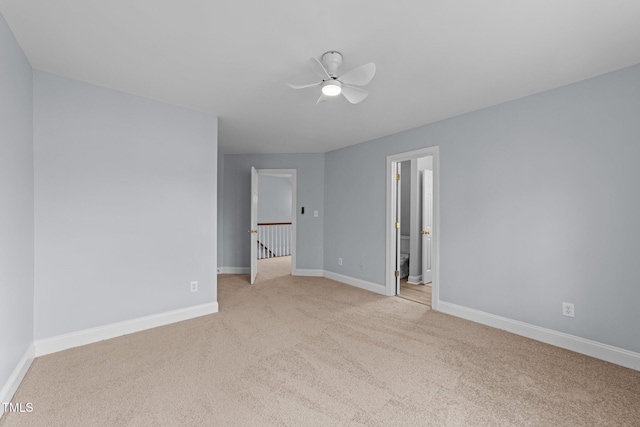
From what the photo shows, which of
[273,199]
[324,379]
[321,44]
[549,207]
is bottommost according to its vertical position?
[324,379]

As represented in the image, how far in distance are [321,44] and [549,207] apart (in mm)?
2639

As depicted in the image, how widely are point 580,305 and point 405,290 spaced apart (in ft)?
7.75

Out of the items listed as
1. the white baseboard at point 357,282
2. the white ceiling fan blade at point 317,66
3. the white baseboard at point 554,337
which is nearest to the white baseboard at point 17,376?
the white ceiling fan blade at point 317,66

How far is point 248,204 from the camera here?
600 cm

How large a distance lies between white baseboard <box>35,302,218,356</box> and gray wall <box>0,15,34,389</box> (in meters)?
0.20

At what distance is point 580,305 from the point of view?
262 cm

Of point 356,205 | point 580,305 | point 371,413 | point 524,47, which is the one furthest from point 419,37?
point 356,205

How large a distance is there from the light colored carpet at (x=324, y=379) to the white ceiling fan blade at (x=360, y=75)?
2.26 metres

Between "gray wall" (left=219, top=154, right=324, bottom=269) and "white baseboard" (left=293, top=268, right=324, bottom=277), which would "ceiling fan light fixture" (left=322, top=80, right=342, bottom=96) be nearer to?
"gray wall" (left=219, top=154, right=324, bottom=269)

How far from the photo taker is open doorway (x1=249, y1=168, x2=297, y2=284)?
5117 millimetres

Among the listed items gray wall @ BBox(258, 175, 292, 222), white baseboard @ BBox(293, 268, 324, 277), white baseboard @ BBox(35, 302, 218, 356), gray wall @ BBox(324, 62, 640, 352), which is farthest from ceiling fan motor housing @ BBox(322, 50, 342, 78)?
gray wall @ BBox(258, 175, 292, 222)

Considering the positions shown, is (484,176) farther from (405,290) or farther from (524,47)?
(405,290)

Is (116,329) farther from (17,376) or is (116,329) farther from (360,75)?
(360,75)

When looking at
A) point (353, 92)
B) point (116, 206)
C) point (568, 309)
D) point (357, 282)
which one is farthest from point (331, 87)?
point (357, 282)
